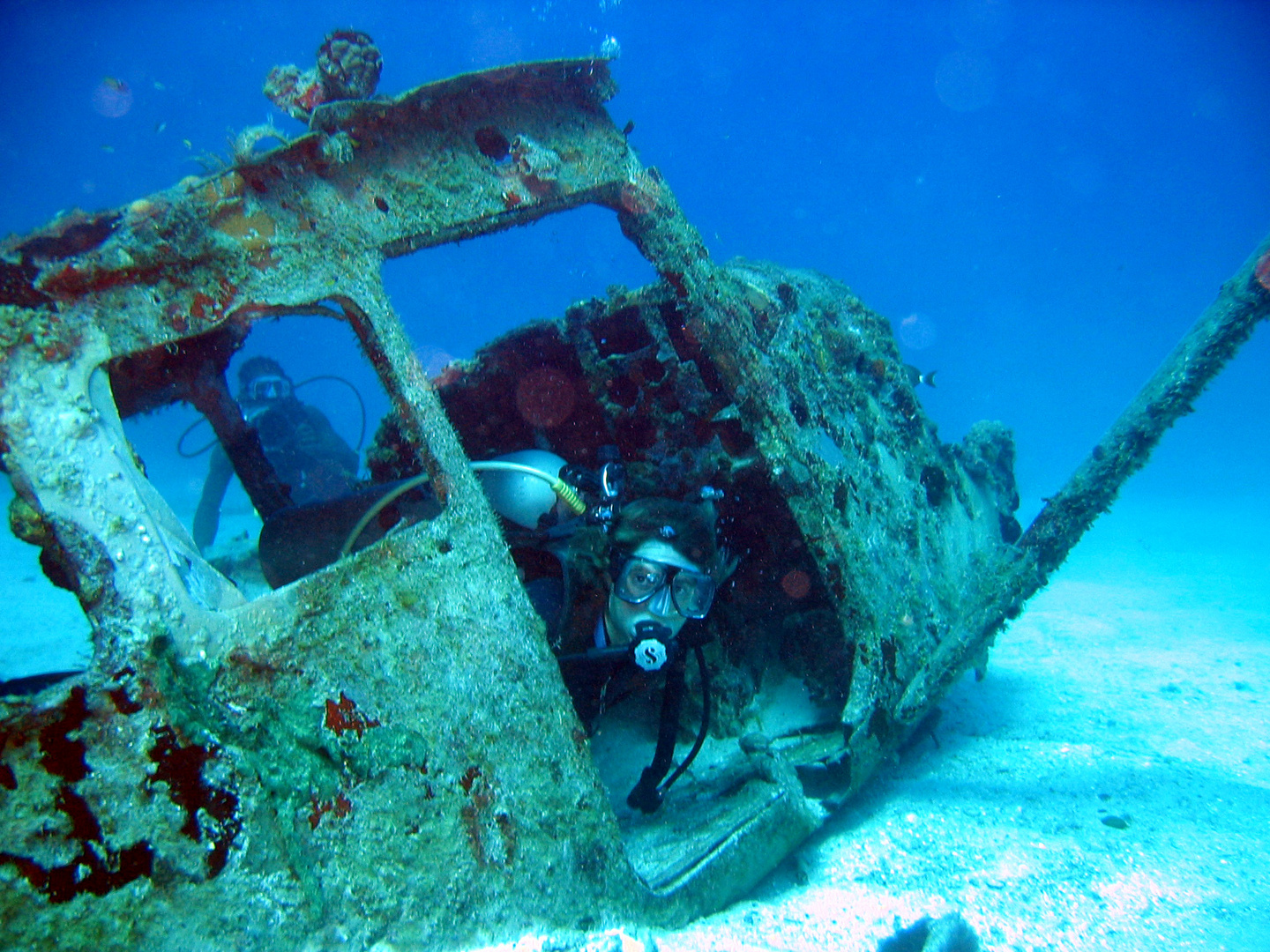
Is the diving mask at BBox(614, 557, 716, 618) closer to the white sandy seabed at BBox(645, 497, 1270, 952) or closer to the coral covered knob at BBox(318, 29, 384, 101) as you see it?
the white sandy seabed at BBox(645, 497, 1270, 952)

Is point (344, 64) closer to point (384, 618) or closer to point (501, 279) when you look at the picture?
point (384, 618)

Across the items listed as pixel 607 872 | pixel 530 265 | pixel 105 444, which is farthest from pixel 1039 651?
pixel 530 265

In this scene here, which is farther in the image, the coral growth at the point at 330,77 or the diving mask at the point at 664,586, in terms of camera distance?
the diving mask at the point at 664,586

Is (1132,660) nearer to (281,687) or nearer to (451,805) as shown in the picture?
(451,805)

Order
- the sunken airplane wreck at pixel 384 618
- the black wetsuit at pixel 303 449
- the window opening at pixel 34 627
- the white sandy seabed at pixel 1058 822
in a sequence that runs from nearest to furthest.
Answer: the sunken airplane wreck at pixel 384 618
the white sandy seabed at pixel 1058 822
the window opening at pixel 34 627
the black wetsuit at pixel 303 449

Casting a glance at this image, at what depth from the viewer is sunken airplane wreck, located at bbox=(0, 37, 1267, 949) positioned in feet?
4.42

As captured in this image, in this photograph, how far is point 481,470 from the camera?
3.01 m

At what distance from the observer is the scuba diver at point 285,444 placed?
9.23 m

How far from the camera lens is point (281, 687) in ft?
5.01

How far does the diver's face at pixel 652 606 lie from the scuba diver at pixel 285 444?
658 cm

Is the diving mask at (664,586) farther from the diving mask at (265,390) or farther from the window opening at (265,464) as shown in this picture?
the diving mask at (265,390)

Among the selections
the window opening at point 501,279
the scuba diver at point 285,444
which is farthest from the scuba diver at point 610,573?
the window opening at point 501,279

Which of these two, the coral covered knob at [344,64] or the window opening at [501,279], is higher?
the window opening at [501,279]

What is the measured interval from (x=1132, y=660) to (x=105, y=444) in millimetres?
8932
